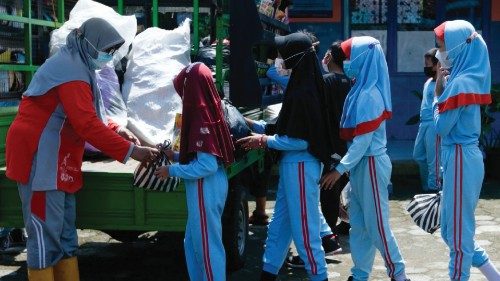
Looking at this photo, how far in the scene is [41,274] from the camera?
4816 mm

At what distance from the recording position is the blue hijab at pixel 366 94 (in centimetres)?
516

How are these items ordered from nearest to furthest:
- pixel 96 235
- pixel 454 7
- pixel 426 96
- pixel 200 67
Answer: pixel 200 67 < pixel 96 235 < pixel 426 96 < pixel 454 7

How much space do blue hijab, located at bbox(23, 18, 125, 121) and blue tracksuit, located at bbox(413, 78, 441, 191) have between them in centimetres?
482

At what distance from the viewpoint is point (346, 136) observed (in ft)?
17.5

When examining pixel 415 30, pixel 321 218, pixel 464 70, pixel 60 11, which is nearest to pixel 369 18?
pixel 415 30

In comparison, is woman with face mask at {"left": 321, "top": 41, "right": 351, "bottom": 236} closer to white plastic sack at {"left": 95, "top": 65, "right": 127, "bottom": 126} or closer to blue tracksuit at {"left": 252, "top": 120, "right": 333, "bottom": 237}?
blue tracksuit at {"left": 252, "top": 120, "right": 333, "bottom": 237}

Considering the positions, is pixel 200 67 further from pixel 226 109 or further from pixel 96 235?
pixel 96 235

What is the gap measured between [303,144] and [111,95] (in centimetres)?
139

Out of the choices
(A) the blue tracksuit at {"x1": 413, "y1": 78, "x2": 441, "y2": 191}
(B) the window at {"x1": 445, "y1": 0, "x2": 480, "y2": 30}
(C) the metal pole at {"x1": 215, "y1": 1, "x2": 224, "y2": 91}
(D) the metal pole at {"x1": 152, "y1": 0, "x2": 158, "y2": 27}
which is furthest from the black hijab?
(B) the window at {"x1": 445, "y1": 0, "x2": 480, "y2": 30}

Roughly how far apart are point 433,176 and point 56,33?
4.97 meters

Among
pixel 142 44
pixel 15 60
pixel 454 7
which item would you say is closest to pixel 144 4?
pixel 142 44

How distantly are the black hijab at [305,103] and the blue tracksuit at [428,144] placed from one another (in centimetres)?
388

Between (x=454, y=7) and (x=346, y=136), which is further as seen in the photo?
(x=454, y=7)

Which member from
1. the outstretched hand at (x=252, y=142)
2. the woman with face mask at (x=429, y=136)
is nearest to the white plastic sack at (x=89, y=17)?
the outstretched hand at (x=252, y=142)
